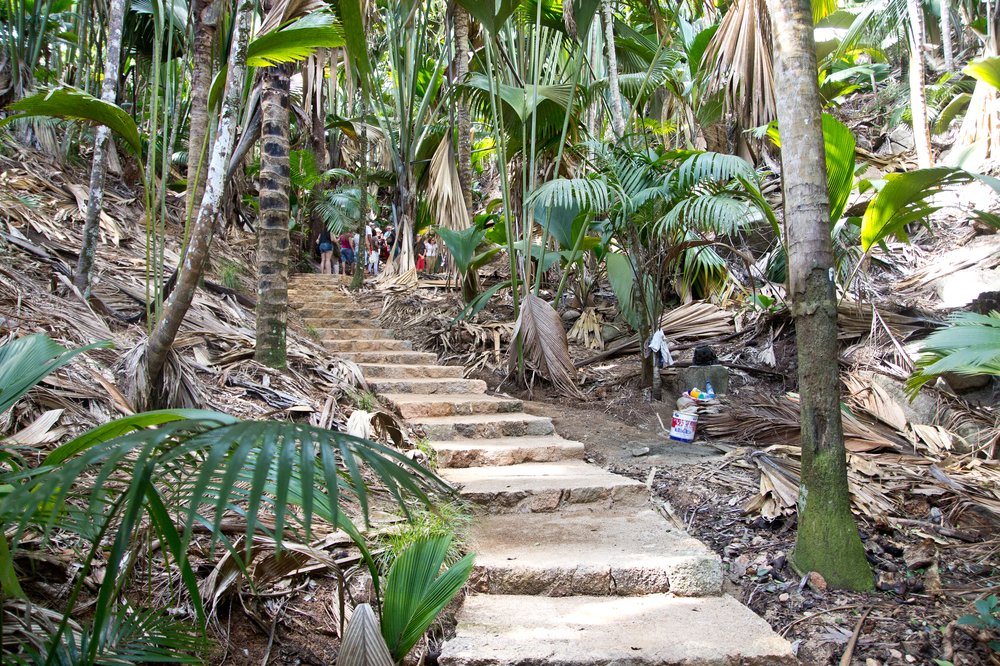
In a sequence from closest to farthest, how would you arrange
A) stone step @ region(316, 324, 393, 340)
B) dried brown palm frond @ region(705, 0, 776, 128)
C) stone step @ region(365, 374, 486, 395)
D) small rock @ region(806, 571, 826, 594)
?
1. small rock @ region(806, 571, 826, 594)
2. dried brown palm frond @ region(705, 0, 776, 128)
3. stone step @ region(365, 374, 486, 395)
4. stone step @ region(316, 324, 393, 340)

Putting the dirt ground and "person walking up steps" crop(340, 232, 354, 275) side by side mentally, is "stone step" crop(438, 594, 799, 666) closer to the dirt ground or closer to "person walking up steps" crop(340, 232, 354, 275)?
the dirt ground

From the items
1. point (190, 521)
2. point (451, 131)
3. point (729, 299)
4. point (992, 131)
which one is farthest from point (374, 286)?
point (992, 131)

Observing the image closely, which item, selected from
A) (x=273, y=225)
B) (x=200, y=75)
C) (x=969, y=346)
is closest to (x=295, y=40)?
(x=273, y=225)

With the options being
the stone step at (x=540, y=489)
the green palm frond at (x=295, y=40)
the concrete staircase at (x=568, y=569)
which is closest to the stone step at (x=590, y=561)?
the concrete staircase at (x=568, y=569)

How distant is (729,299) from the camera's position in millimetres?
6863

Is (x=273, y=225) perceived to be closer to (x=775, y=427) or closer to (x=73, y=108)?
(x=73, y=108)

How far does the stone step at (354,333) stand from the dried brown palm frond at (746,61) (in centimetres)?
388

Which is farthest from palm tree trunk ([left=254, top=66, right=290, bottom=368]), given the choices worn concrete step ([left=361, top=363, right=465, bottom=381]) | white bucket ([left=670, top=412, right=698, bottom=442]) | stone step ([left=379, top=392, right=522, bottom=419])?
white bucket ([left=670, top=412, right=698, bottom=442])

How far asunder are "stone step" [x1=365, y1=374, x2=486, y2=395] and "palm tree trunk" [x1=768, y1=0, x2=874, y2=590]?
9.33ft

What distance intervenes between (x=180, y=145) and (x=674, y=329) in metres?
8.23

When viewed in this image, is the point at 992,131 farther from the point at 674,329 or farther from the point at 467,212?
the point at 467,212

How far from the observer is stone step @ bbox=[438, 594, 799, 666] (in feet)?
7.02

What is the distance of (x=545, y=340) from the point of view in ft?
17.1

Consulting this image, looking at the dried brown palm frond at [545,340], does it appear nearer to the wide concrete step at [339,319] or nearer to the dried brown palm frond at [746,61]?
the dried brown palm frond at [746,61]
